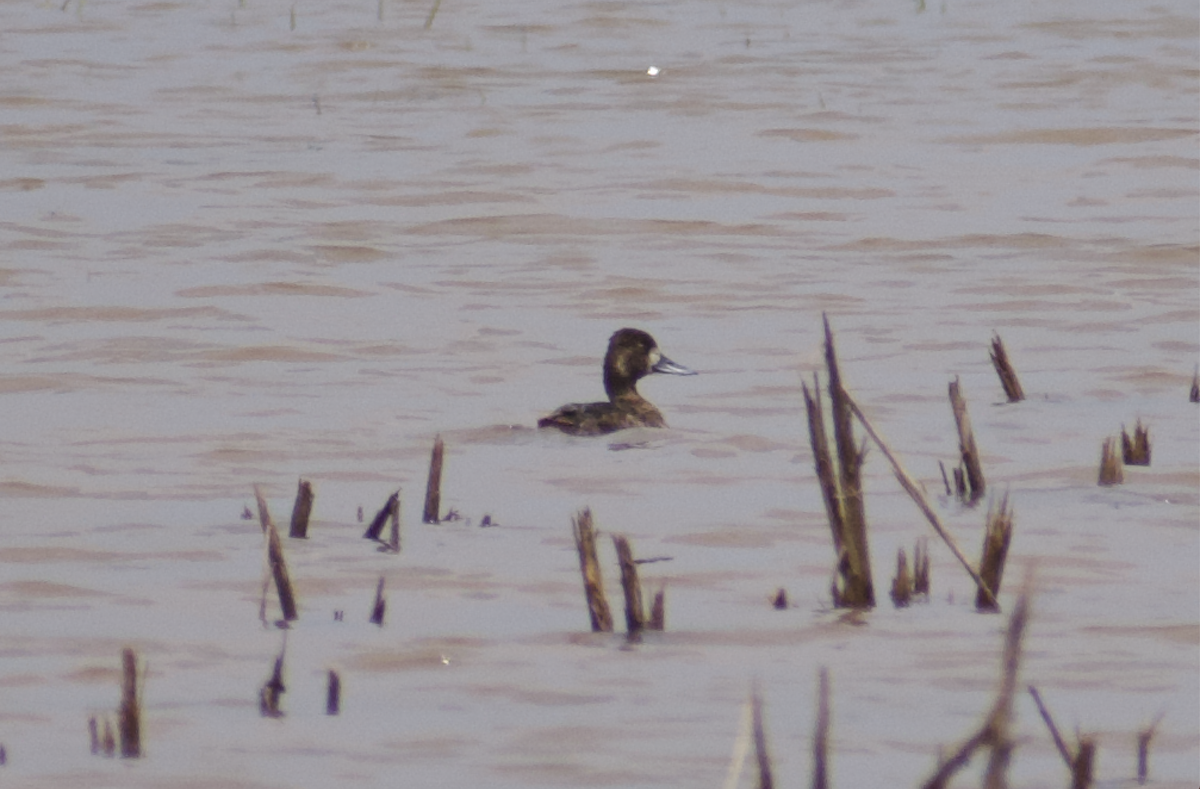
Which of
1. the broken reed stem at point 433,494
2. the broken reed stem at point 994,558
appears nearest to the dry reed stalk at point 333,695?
the broken reed stem at point 994,558

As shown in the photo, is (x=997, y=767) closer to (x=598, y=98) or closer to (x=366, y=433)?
(x=366, y=433)

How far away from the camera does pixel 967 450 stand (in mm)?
5977

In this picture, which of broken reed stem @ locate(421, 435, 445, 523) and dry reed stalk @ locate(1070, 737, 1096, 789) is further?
broken reed stem @ locate(421, 435, 445, 523)

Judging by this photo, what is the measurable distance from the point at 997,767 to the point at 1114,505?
4.00 metres

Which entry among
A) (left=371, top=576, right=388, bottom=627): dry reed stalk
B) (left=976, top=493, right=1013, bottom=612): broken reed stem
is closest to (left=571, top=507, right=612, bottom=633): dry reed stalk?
(left=371, top=576, right=388, bottom=627): dry reed stalk

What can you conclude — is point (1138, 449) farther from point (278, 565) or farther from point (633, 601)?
point (278, 565)

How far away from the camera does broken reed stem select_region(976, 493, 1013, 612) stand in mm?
4715

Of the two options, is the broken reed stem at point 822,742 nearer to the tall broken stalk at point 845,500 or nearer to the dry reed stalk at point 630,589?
the dry reed stalk at point 630,589

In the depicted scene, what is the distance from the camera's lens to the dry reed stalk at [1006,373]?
757 cm

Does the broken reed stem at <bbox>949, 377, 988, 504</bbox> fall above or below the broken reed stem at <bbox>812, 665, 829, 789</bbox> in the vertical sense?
below

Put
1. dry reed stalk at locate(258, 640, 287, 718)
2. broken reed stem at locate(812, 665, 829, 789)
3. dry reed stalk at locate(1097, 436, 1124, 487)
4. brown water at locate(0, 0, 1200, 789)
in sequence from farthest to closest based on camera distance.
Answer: dry reed stalk at locate(1097, 436, 1124, 487) < brown water at locate(0, 0, 1200, 789) < dry reed stalk at locate(258, 640, 287, 718) < broken reed stem at locate(812, 665, 829, 789)

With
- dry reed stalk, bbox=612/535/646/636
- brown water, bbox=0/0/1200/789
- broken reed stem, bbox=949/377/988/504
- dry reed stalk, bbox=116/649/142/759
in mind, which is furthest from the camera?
broken reed stem, bbox=949/377/988/504

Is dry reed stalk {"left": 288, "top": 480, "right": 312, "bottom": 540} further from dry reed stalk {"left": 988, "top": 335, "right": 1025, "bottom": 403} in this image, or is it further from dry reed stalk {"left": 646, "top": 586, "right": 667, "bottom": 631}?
dry reed stalk {"left": 988, "top": 335, "right": 1025, "bottom": 403}

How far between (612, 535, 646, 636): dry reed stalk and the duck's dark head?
11.8 feet
